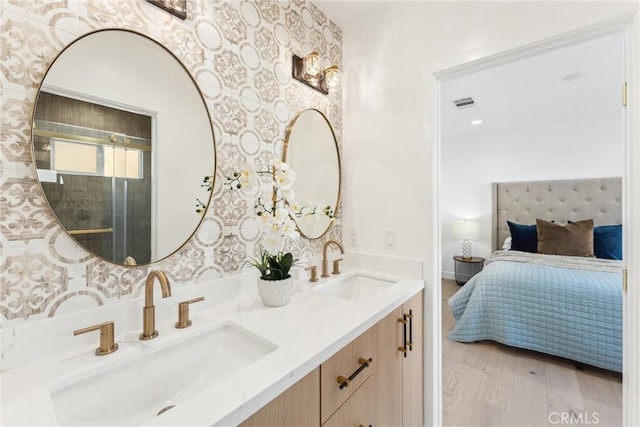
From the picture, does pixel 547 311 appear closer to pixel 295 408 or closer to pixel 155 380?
pixel 295 408

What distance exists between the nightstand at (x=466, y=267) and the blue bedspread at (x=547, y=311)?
1.39 metres

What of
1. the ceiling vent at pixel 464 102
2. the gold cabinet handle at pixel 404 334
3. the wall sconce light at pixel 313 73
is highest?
the ceiling vent at pixel 464 102

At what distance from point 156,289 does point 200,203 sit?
0.35 meters

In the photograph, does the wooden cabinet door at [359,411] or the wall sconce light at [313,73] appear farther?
the wall sconce light at [313,73]

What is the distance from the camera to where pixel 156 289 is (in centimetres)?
97

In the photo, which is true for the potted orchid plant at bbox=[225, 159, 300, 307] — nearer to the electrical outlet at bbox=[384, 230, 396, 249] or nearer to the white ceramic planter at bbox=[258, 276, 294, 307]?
the white ceramic planter at bbox=[258, 276, 294, 307]

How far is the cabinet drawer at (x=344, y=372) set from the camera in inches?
32.1

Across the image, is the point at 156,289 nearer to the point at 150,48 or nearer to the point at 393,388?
the point at 150,48

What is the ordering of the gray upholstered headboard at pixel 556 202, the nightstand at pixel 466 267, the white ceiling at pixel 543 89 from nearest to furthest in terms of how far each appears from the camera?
the white ceiling at pixel 543 89, the gray upholstered headboard at pixel 556 202, the nightstand at pixel 466 267

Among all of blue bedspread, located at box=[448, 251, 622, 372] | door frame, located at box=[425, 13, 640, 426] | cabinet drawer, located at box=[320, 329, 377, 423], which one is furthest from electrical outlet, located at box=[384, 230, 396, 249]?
blue bedspread, located at box=[448, 251, 622, 372]

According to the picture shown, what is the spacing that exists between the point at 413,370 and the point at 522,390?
1230 millimetres

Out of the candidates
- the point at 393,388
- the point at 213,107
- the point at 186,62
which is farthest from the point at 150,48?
the point at 393,388

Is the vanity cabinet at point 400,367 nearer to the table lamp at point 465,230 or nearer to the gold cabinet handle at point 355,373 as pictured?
the gold cabinet handle at point 355,373

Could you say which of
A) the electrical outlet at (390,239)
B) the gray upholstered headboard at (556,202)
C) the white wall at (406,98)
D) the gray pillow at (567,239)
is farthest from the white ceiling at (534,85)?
the gray pillow at (567,239)
